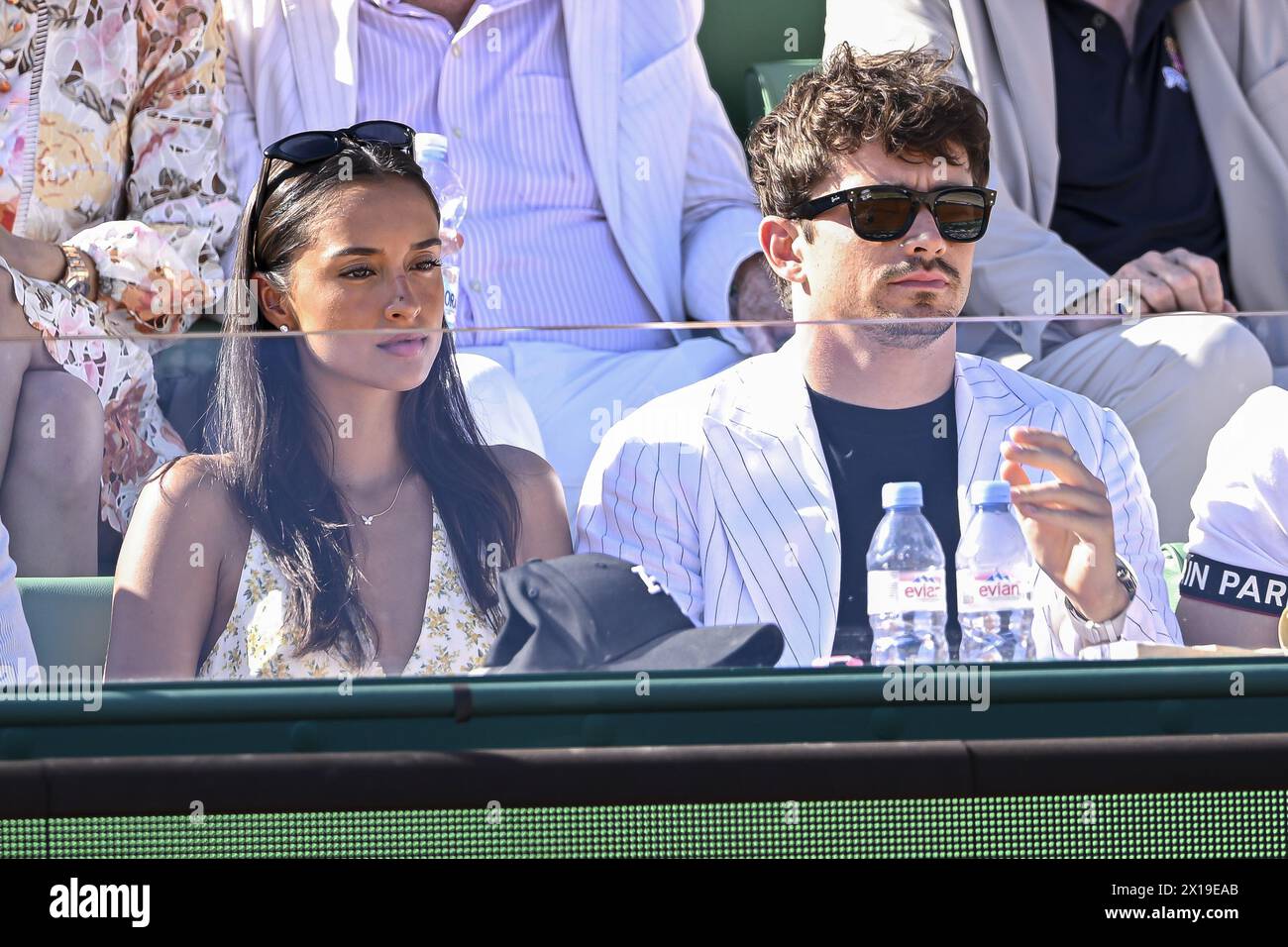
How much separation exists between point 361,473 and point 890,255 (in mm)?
955

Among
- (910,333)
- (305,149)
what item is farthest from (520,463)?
(305,149)

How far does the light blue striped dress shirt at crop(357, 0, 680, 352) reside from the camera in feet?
10.1

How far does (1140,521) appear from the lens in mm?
1803

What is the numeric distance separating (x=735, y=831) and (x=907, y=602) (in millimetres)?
292

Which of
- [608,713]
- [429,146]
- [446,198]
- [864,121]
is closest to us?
[608,713]

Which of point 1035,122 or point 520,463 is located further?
point 1035,122

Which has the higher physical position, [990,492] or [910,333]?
[910,333]

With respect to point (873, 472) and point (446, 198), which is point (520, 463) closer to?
point (873, 472)

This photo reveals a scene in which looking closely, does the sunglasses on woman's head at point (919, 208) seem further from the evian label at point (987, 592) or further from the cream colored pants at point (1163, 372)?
the evian label at point (987, 592)

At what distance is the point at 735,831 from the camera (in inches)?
66.6

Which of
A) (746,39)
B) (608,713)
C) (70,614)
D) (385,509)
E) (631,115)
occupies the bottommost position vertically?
(608,713)

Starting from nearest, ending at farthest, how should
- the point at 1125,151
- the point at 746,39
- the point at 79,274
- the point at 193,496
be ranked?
the point at 193,496, the point at 79,274, the point at 1125,151, the point at 746,39

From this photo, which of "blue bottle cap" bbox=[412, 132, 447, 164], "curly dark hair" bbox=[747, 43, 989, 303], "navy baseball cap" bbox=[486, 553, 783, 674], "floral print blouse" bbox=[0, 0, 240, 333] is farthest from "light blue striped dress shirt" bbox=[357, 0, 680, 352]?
"navy baseball cap" bbox=[486, 553, 783, 674]
